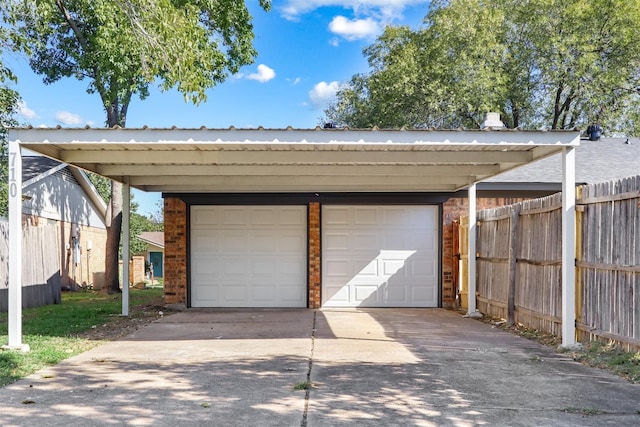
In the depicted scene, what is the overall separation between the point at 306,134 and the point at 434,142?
1560 mm

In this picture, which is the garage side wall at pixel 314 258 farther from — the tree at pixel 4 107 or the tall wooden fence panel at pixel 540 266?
the tree at pixel 4 107

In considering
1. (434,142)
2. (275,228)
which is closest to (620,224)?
(434,142)

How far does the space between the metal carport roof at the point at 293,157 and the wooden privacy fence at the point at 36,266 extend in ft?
10.1

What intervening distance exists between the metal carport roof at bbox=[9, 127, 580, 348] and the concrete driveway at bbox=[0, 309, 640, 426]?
4.98 ft

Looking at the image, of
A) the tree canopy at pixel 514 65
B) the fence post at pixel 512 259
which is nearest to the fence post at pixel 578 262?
Result: the fence post at pixel 512 259

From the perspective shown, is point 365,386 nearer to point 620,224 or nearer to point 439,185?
point 620,224

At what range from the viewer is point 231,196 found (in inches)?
488

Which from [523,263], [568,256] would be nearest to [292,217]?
[523,263]

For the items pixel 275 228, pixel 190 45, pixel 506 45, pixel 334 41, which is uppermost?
pixel 334 41

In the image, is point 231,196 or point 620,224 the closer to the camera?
point 620,224

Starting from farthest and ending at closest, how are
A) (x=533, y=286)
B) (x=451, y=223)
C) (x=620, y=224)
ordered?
(x=451, y=223) → (x=533, y=286) → (x=620, y=224)

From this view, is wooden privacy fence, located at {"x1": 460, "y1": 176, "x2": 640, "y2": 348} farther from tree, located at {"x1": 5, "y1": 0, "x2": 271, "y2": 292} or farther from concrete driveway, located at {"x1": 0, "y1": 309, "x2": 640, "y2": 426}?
tree, located at {"x1": 5, "y1": 0, "x2": 271, "y2": 292}

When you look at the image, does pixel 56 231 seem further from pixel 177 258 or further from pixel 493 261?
pixel 493 261

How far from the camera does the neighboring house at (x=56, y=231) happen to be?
1304 centimetres
